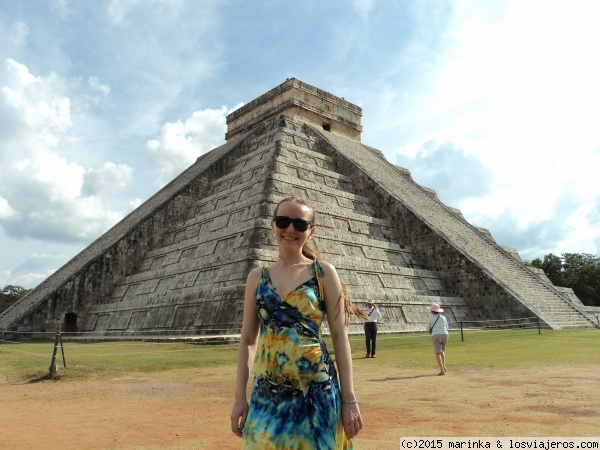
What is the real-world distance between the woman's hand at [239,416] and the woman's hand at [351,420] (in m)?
0.49

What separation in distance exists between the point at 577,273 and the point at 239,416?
42208mm

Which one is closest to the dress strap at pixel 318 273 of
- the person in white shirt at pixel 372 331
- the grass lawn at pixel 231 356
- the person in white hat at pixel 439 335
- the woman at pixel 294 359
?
the woman at pixel 294 359

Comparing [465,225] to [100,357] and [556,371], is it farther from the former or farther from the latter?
[100,357]

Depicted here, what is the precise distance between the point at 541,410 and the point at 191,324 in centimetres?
1027

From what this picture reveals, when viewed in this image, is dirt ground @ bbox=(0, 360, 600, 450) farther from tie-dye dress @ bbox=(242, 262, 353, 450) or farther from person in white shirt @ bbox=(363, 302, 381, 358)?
tie-dye dress @ bbox=(242, 262, 353, 450)

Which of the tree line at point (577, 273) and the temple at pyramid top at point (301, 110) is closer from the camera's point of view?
the temple at pyramid top at point (301, 110)

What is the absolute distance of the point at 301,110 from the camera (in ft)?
85.9

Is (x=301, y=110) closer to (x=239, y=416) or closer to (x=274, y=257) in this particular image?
(x=274, y=257)

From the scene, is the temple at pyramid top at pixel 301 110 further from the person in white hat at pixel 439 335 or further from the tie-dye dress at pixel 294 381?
the tie-dye dress at pixel 294 381

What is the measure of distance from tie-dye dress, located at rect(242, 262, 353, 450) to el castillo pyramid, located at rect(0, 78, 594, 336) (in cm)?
1052

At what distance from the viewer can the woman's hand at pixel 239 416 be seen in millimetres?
2426

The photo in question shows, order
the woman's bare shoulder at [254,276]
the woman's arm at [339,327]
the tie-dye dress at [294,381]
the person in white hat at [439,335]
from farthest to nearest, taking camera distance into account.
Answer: the person in white hat at [439,335] < the woman's bare shoulder at [254,276] < the woman's arm at [339,327] < the tie-dye dress at [294,381]

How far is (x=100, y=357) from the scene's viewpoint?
34.3 feet

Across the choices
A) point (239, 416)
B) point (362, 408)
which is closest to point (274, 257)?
point (362, 408)
